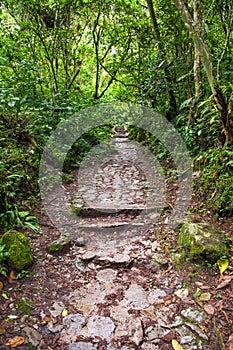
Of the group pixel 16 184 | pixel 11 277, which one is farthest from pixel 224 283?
pixel 16 184

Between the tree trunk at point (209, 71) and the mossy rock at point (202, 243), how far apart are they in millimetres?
1814

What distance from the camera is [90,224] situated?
449cm

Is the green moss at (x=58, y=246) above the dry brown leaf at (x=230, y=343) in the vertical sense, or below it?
above

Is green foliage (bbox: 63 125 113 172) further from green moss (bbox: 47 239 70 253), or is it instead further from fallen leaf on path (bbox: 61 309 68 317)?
fallen leaf on path (bbox: 61 309 68 317)

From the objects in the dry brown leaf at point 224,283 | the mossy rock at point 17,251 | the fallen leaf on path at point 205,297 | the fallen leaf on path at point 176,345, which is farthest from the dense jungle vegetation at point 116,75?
the fallen leaf on path at point 176,345

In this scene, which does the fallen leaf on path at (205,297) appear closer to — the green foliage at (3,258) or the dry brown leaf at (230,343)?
the dry brown leaf at (230,343)

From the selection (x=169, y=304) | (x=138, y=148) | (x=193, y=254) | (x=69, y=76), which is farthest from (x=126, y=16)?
(x=169, y=304)

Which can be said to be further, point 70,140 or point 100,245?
point 70,140

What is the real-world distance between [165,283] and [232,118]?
282 centimetres

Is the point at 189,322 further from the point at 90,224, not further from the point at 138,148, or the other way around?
the point at 138,148

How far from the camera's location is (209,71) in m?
4.27

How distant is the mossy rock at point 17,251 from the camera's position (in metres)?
3.12

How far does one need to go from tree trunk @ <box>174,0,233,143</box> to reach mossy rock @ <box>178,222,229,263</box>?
181 cm

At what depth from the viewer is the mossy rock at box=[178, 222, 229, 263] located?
3.21 m
